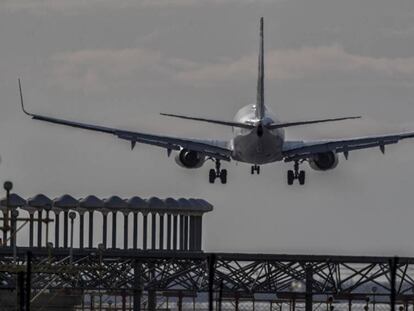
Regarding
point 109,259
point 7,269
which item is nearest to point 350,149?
point 109,259

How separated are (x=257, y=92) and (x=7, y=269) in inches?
4099

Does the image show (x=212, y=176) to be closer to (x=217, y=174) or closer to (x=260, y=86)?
(x=217, y=174)

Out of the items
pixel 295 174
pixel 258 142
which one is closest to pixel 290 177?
pixel 295 174

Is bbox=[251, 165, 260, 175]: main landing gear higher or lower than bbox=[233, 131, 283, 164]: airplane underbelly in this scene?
lower

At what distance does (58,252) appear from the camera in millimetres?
163500

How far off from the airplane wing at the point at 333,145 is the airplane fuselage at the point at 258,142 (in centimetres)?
286

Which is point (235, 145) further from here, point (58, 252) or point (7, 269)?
point (7, 269)

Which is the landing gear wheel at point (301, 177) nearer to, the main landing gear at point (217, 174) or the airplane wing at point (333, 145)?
the airplane wing at point (333, 145)

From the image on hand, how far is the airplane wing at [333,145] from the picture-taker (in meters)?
168

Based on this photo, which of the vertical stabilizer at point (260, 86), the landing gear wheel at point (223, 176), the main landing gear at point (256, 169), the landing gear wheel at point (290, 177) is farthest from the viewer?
the landing gear wheel at point (290, 177)

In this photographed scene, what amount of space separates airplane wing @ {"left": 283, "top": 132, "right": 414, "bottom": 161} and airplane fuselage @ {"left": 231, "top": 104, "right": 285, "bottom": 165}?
9.39 feet

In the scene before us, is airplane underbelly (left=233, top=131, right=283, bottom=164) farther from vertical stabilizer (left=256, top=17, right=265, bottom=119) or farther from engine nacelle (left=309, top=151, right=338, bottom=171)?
engine nacelle (left=309, top=151, right=338, bottom=171)

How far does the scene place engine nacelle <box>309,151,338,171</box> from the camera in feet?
563

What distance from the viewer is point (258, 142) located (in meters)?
157
